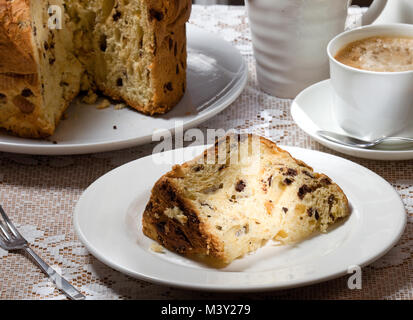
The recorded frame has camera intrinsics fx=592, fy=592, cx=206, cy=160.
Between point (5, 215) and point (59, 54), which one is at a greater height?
point (59, 54)

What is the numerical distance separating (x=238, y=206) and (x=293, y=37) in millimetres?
1002

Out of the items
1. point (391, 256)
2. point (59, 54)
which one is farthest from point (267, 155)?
point (59, 54)

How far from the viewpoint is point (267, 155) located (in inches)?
63.5

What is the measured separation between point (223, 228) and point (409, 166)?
806mm

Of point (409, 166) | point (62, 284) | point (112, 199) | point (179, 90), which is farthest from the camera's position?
point (179, 90)

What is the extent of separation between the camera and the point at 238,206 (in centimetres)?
147

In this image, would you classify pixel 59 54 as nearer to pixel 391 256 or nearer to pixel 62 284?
pixel 62 284

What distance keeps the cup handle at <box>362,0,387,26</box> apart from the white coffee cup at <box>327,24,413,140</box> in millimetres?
289

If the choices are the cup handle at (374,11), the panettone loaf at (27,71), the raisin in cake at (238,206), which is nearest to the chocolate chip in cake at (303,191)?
the raisin in cake at (238,206)

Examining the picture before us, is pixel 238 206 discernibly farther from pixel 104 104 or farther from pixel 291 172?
pixel 104 104

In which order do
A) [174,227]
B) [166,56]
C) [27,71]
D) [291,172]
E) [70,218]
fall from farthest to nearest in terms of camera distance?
[166,56], [27,71], [70,218], [291,172], [174,227]

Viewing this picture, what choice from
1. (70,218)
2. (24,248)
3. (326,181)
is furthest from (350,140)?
(24,248)

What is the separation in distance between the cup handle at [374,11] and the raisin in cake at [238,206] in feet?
3.30
